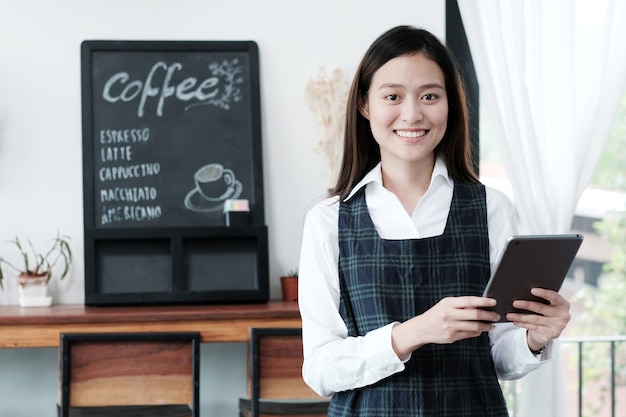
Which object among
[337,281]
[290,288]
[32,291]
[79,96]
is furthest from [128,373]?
[337,281]

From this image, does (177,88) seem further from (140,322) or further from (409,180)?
(409,180)

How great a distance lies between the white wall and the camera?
3.61m

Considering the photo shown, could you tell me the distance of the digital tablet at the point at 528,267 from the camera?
139 cm

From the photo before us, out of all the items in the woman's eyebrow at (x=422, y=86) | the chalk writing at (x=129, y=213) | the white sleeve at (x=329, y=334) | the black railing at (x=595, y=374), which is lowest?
the black railing at (x=595, y=374)

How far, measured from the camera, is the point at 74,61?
3627 mm

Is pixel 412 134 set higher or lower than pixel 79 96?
lower

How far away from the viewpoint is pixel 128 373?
3105 mm

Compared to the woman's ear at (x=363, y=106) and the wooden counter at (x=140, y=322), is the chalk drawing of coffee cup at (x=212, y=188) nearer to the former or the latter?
the wooden counter at (x=140, y=322)

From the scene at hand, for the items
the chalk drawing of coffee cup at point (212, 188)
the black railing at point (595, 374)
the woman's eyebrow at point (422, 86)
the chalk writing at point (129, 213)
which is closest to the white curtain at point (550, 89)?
the chalk drawing of coffee cup at point (212, 188)

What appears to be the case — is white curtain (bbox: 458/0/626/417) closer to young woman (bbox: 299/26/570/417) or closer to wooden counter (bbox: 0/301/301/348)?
wooden counter (bbox: 0/301/301/348)

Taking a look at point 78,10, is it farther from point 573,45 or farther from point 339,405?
point 339,405

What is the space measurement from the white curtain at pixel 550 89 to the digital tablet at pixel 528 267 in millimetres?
2046

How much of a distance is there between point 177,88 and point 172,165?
29 cm

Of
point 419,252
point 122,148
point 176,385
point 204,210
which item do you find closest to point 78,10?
point 122,148
